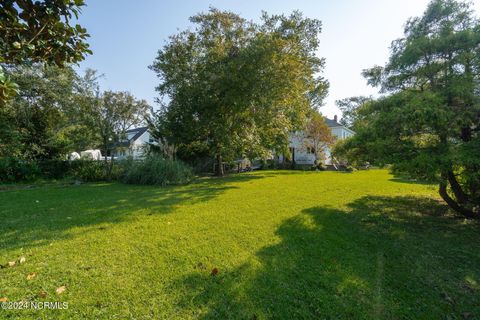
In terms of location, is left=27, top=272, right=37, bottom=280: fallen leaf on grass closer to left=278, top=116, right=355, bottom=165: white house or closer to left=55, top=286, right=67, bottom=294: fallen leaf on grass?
left=55, top=286, right=67, bottom=294: fallen leaf on grass

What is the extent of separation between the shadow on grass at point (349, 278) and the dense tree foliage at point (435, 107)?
134cm

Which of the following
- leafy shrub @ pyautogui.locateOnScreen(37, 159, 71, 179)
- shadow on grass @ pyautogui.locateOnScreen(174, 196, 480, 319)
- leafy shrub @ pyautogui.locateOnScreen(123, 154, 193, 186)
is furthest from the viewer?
leafy shrub @ pyautogui.locateOnScreen(37, 159, 71, 179)

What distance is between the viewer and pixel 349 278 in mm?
2711

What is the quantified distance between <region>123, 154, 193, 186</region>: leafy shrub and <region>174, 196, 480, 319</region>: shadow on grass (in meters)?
7.34

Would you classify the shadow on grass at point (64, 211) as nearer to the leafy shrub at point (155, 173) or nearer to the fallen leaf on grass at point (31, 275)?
the fallen leaf on grass at point (31, 275)

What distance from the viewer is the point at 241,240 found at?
12.3 ft

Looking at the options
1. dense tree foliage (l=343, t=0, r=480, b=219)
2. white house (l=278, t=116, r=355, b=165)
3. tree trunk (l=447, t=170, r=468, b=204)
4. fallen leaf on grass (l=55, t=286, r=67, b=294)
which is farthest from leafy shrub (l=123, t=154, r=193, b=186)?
white house (l=278, t=116, r=355, b=165)

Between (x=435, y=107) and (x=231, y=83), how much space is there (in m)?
8.53

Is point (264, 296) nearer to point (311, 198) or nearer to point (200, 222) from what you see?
point (200, 222)

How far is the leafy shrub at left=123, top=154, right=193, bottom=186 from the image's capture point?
10188mm

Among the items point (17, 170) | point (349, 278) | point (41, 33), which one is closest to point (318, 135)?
point (349, 278)

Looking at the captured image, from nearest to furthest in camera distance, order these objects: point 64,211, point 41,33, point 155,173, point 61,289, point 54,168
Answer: point 41,33, point 61,289, point 64,211, point 155,173, point 54,168

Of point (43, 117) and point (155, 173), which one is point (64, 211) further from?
point (43, 117)

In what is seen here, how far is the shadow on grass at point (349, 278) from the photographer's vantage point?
2.20m
